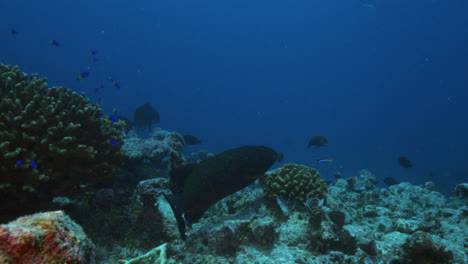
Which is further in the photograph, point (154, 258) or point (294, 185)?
point (294, 185)

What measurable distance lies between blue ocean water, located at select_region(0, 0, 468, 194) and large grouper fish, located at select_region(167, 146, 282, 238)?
90622 mm

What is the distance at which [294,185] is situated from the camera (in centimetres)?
611

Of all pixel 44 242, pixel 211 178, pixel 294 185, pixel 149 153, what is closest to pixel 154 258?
pixel 211 178

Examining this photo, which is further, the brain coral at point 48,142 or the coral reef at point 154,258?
A: the brain coral at point 48,142

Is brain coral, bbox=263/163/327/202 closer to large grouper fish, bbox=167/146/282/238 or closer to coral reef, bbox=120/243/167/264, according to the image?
large grouper fish, bbox=167/146/282/238

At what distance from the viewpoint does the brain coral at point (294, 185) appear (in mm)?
5993

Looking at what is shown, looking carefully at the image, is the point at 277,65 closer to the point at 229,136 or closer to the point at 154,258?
the point at 229,136

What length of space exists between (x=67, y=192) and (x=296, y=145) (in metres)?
114

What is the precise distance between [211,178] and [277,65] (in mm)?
171745

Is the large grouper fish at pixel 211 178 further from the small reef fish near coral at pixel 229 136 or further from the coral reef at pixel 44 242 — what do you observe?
the coral reef at pixel 44 242

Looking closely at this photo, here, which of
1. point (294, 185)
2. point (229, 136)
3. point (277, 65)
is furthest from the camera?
point (277, 65)

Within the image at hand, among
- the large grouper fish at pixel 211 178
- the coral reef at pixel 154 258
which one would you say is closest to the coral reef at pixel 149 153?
the large grouper fish at pixel 211 178

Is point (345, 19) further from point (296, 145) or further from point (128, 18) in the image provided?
point (128, 18)

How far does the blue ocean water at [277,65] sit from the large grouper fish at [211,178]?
90.6 meters
